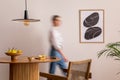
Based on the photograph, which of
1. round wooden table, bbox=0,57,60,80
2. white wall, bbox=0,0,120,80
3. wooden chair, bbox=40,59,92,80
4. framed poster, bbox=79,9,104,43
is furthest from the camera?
framed poster, bbox=79,9,104,43

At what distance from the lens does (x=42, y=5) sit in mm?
5391

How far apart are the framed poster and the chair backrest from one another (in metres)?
1.62

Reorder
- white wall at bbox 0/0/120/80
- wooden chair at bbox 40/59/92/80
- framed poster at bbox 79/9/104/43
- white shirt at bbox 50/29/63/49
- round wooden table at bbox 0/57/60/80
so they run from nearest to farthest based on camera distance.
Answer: wooden chair at bbox 40/59/92/80
round wooden table at bbox 0/57/60/80
white shirt at bbox 50/29/63/49
white wall at bbox 0/0/120/80
framed poster at bbox 79/9/104/43

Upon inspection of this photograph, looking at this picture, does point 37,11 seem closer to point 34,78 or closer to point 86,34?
point 86,34

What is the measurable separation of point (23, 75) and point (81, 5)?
206 centimetres

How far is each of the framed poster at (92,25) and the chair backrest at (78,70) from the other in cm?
162

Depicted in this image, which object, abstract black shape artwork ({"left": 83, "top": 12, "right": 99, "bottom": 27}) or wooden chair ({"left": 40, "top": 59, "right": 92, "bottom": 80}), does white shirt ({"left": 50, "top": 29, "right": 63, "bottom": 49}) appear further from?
wooden chair ({"left": 40, "top": 59, "right": 92, "bottom": 80})

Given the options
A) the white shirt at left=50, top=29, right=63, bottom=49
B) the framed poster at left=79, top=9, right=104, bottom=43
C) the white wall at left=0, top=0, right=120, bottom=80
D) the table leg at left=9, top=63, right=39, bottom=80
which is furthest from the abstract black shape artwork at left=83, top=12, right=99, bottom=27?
the table leg at left=9, top=63, right=39, bottom=80

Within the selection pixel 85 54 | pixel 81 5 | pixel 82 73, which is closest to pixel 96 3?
pixel 81 5

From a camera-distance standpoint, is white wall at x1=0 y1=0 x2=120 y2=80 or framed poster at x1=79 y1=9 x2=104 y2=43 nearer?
white wall at x1=0 y1=0 x2=120 y2=80

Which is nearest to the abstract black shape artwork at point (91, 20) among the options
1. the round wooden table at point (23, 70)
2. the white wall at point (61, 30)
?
the white wall at point (61, 30)

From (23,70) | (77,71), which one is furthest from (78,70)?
(23,70)

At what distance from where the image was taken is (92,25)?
541 cm

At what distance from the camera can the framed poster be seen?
5402 millimetres
